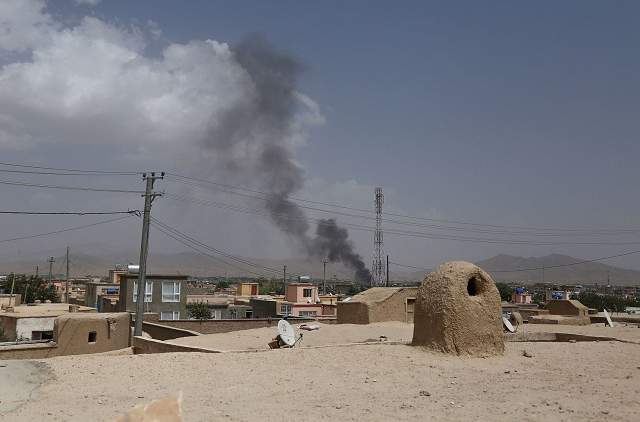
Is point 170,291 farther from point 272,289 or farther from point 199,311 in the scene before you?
point 272,289

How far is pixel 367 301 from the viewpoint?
2938 centimetres

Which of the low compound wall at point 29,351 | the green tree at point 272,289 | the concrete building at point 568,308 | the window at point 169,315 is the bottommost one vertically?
the low compound wall at point 29,351

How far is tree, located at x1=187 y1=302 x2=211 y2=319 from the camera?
44094 millimetres

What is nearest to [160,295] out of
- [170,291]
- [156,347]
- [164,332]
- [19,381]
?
[170,291]

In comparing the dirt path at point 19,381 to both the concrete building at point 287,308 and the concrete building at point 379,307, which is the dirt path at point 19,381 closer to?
the concrete building at point 379,307

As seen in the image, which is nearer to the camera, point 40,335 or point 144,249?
point 144,249

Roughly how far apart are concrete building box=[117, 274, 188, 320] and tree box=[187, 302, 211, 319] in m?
1.82

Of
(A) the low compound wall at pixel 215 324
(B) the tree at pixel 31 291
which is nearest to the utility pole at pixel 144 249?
(A) the low compound wall at pixel 215 324

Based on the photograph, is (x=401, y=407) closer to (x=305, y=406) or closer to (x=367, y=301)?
(x=305, y=406)

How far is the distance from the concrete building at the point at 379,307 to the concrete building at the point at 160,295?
1645 cm

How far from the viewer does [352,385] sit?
11430 mm

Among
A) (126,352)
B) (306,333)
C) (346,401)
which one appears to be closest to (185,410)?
(346,401)

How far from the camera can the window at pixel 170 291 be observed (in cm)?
4191

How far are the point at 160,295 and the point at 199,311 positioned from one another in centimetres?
390
